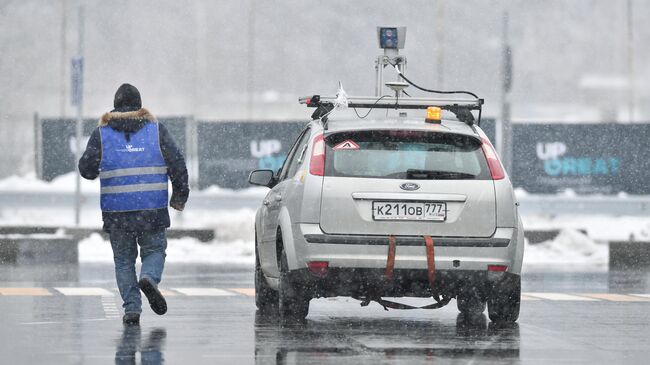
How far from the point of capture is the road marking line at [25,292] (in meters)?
13.5

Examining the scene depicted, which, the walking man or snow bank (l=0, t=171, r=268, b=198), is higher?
the walking man

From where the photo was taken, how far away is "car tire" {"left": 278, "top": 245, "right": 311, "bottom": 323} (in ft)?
33.3

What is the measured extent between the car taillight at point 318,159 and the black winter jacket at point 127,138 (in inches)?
40.7

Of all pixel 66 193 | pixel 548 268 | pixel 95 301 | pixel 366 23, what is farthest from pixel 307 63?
pixel 95 301

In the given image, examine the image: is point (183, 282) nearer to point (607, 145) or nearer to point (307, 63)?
point (607, 145)

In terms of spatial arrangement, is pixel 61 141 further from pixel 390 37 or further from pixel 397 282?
pixel 397 282

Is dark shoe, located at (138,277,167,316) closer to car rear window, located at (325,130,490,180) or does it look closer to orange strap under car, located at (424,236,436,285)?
car rear window, located at (325,130,490,180)

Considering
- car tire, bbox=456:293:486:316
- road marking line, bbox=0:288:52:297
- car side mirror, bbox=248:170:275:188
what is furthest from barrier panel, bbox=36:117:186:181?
car tire, bbox=456:293:486:316

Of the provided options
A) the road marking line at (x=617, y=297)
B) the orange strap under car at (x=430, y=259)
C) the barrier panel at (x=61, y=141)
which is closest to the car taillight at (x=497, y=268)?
the orange strap under car at (x=430, y=259)

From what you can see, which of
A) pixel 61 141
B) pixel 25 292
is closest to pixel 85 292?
pixel 25 292

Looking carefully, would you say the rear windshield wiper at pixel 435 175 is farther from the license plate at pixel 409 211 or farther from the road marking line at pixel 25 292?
the road marking line at pixel 25 292

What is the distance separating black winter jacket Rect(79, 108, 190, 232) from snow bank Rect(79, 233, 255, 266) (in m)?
9.20

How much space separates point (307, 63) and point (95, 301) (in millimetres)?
83057

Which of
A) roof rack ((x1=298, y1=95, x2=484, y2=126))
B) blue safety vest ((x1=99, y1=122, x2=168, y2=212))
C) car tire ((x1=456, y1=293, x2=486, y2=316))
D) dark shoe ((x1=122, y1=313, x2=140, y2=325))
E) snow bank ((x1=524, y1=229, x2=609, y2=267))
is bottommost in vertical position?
snow bank ((x1=524, y1=229, x2=609, y2=267))
